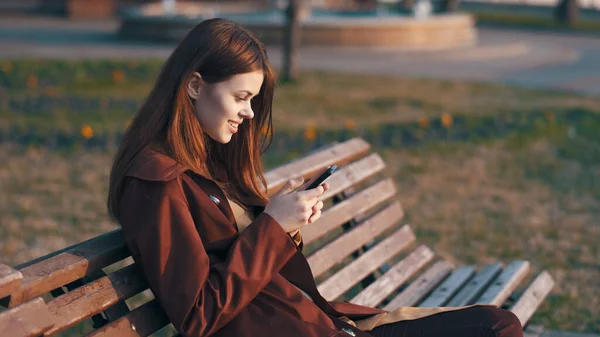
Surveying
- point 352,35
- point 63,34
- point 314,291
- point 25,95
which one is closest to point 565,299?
point 314,291

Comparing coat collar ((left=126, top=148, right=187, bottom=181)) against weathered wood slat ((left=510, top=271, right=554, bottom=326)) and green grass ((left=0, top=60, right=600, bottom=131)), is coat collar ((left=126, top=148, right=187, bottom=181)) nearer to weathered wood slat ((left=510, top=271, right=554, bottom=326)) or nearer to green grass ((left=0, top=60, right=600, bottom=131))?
weathered wood slat ((left=510, top=271, right=554, bottom=326))

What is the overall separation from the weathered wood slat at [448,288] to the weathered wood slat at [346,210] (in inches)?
17.8

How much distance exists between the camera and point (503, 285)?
4105 millimetres

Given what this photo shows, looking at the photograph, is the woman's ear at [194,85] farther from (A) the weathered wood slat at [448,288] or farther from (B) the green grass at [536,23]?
(B) the green grass at [536,23]

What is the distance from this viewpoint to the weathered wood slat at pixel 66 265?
2.31 meters

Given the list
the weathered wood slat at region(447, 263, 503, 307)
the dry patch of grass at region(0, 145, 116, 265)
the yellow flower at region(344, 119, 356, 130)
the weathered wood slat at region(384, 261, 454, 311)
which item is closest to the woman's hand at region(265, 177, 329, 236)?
the weathered wood slat at region(384, 261, 454, 311)

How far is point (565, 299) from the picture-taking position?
5273 millimetres

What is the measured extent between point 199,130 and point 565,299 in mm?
3146

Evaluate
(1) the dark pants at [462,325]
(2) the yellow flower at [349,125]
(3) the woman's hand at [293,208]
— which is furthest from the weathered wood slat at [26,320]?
(2) the yellow flower at [349,125]

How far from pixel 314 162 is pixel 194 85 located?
4.44 feet

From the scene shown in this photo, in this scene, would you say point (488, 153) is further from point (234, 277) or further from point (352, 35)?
point (352, 35)

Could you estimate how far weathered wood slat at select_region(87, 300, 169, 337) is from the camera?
2.53m

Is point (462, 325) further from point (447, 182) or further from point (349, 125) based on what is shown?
point (349, 125)

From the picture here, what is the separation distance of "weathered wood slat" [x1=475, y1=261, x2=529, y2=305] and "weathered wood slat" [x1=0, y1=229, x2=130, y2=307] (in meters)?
1.77
